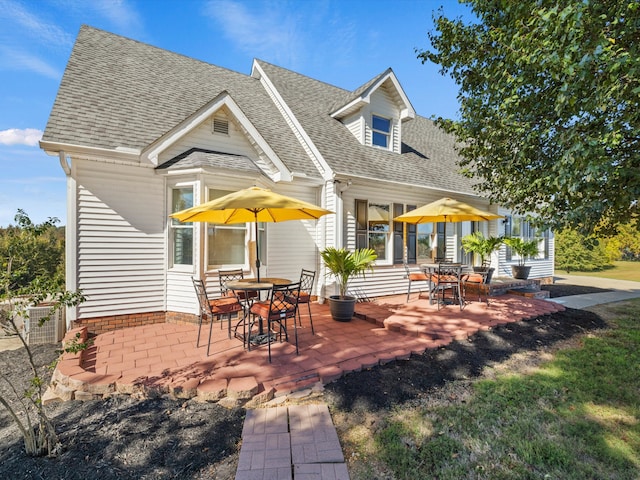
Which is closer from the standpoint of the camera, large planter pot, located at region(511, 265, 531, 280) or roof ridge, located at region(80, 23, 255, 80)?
roof ridge, located at region(80, 23, 255, 80)

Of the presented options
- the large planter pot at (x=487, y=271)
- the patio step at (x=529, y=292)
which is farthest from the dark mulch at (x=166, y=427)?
the patio step at (x=529, y=292)

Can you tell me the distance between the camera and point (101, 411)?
11.5ft

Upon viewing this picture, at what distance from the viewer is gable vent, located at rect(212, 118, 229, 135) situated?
25.1ft

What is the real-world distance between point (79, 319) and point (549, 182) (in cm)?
918

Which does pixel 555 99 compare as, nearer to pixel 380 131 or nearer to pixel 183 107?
pixel 380 131

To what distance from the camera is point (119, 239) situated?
6594mm

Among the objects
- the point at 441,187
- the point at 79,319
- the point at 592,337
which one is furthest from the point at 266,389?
the point at 441,187

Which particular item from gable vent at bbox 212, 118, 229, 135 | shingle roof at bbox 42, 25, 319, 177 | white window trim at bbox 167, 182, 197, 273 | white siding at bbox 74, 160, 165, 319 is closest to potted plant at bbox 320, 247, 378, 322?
shingle roof at bbox 42, 25, 319, 177

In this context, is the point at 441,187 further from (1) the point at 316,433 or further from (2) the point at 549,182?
(1) the point at 316,433

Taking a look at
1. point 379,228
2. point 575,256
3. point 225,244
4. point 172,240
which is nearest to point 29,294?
point 172,240

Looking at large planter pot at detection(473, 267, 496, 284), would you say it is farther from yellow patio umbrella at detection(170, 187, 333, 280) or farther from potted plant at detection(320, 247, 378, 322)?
yellow patio umbrella at detection(170, 187, 333, 280)

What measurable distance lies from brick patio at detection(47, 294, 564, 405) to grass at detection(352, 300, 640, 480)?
131 cm

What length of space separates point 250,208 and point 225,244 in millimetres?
2885

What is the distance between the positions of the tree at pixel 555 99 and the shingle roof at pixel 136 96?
4557mm
